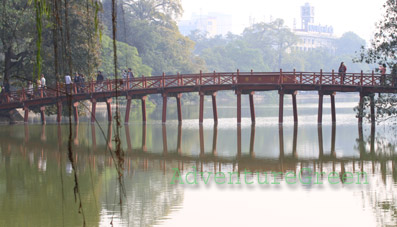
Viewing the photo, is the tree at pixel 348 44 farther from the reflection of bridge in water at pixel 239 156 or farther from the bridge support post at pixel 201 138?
the reflection of bridge in water at pixel 239 156

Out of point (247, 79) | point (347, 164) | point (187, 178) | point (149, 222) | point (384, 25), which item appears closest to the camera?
point (149, 222)

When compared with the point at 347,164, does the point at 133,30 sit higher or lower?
higher

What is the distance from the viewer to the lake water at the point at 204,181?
13.2 m

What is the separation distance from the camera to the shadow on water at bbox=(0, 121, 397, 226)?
13930mm

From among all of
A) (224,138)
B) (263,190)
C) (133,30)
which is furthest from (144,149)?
(133,30)

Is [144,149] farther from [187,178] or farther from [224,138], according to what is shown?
[187,178]

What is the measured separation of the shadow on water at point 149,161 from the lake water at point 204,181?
1.3 inches

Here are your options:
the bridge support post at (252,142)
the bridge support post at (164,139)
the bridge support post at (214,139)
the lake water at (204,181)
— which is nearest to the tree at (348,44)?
the bridge support post at (214,139)

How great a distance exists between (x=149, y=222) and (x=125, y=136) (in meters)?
18.8

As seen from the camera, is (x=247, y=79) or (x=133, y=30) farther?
(x=133, y=30)

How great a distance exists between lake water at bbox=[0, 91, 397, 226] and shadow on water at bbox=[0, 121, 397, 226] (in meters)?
0.03

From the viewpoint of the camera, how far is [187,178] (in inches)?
709

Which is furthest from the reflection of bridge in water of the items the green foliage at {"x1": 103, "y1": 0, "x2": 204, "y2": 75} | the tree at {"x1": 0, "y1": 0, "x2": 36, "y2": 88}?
the green foliage at {"x1": 103, "y1": 0, "x2": 204, "y2": 75}

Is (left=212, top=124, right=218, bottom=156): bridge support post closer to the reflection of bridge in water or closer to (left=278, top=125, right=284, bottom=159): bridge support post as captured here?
the reflection of bridge in water
